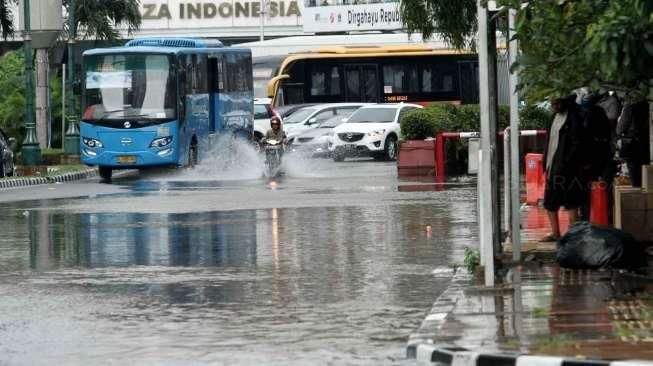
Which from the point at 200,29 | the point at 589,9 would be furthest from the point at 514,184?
the point at 200,29

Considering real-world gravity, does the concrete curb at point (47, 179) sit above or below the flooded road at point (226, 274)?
above

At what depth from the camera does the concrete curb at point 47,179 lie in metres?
36.0

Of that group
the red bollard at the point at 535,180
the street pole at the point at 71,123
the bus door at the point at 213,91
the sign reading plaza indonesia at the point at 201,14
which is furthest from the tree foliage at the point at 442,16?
the sign reading plaza indonesia at the point at 201,14

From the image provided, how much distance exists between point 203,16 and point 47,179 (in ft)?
158

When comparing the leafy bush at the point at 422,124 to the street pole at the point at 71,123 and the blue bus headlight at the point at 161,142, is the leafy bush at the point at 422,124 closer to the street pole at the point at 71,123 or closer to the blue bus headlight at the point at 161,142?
the blue bus headlight at the point at 161,142

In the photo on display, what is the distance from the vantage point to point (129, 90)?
3888 cm

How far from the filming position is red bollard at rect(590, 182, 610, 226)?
56.6 feet

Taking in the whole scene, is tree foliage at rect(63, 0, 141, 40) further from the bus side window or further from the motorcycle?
the motorcycle

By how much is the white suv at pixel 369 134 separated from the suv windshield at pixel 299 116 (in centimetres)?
358

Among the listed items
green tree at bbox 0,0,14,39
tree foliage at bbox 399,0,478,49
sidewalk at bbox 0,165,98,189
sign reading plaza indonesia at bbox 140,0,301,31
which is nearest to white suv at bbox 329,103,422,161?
sidewalk at bbox 0,165,98,189

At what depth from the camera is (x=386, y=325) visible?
12.4 meters

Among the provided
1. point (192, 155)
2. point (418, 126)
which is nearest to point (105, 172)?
point (192, 155)

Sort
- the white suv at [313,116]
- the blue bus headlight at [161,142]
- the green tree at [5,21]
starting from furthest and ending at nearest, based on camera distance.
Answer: the green tree at [5,21]
the white suv at [313,116]
the blue bus headlight at [161,142]

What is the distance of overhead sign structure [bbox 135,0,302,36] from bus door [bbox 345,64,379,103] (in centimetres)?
2774
